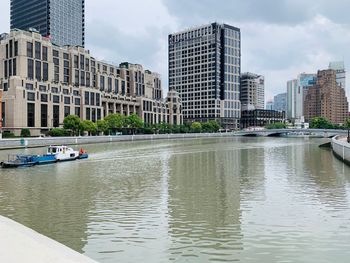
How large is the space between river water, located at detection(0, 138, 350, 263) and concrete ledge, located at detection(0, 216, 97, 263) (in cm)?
271

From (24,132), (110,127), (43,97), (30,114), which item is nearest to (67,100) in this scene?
(43,97)

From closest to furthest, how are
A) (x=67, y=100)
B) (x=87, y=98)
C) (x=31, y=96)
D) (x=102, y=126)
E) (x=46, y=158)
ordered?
(x=46, y=158) < (x=31, y=96) < (x=102, y=126) < (x=67, y=100) < (x=87, y=98)

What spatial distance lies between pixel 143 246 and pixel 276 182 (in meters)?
21.9

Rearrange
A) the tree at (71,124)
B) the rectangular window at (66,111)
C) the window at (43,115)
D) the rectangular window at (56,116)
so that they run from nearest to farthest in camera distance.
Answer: the tree at (71,124), the window at (43,115), the rectangular window at (56,116), the rectangular window at (66,111)

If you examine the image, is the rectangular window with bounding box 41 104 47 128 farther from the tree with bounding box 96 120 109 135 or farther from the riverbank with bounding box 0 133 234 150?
the riverbank with bounding box 0 133 234 150

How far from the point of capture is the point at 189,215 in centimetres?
2186

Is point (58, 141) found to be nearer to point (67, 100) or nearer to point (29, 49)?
point (67, 100)

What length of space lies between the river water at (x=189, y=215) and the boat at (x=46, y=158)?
772 centimetres

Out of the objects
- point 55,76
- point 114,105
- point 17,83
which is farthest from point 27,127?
point 114,105

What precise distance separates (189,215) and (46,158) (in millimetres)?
35313

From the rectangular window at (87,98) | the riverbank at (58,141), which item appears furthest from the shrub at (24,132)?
the rectangular window at (87,98)

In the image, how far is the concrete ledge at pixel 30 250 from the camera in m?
10.8

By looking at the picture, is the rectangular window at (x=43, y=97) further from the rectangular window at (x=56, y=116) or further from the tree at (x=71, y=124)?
the tree at (x=71, y=124)

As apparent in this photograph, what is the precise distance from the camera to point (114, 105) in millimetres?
187750
